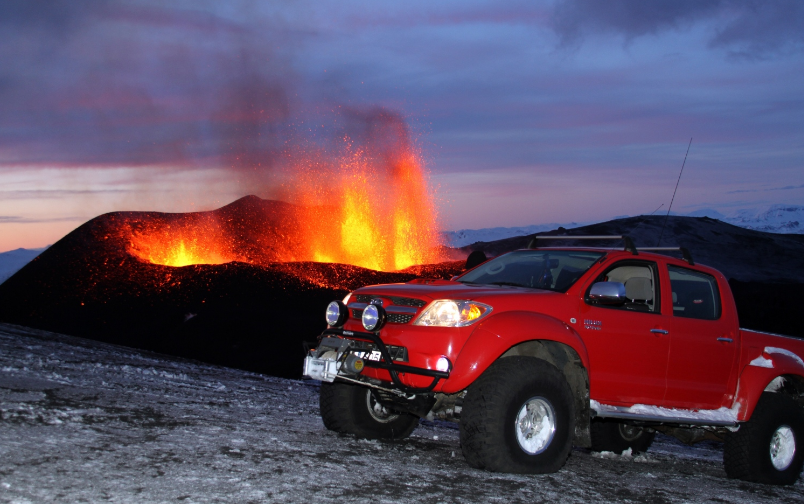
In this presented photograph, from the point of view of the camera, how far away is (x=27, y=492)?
4.37 metres

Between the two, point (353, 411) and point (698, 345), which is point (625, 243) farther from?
point (353, 411)

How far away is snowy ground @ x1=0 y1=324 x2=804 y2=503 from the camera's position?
4.80 metres

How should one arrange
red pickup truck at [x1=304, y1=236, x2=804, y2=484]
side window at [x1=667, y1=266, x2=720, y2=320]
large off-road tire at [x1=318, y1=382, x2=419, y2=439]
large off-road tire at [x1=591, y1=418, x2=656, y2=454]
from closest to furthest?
red pickup truck at [x1=304, y1=236, x2=804, y2=484] < large off-road tire at [x1=318, y1=382, x2=419, y2=439] < side window at [x1=667, y1=266, x2=720, y2=320] < large off-road tire at [x1=591, y1=418, x2=656, y2=454]

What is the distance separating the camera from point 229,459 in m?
5.63

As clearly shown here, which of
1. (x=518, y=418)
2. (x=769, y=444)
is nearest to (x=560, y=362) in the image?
(x=518, y=418)

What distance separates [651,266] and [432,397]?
2.66m

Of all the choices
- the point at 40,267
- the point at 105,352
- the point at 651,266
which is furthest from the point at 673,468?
the point at 40,267

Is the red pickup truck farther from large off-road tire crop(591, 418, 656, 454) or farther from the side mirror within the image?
large off-road tire crop(591, 418, 656, 454)

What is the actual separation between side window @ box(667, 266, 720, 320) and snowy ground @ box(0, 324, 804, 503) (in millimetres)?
1598

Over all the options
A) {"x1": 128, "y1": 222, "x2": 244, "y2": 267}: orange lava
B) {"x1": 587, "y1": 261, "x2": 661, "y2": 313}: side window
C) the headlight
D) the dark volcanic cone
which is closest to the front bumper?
the headlight

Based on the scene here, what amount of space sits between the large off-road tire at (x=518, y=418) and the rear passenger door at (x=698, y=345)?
1515 mm

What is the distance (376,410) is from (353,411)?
29 cm

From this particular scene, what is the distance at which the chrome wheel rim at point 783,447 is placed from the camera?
7.69m

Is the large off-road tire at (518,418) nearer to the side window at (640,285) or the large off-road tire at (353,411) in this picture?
the side window at (640,285)
